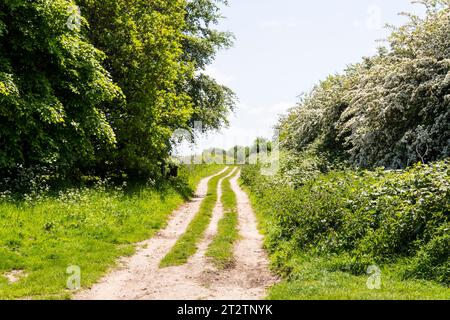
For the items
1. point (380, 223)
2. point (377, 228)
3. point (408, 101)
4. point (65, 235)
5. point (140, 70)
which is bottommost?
point (65, 235)

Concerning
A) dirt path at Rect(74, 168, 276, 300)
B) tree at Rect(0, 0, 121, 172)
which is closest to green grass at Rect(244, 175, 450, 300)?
dirt path at Rect(74, 168, 276, 300)

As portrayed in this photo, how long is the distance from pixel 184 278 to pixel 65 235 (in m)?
5.54

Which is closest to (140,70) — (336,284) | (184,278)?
(184,278)

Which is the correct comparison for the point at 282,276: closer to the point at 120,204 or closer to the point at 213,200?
the point at 120,204

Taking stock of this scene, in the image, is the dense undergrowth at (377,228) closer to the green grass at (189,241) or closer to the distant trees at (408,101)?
the green grass at (189,241)

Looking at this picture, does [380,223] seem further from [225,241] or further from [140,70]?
[140,70]

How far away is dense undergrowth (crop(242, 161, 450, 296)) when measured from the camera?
10438 mm

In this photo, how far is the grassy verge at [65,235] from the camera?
34.1ft

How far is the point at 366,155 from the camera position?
2181 centimetres

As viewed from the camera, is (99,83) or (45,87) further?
(99,83)

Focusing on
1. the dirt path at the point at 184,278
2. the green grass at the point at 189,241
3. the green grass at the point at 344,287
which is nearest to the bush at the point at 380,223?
the green grass at the point at 344,287

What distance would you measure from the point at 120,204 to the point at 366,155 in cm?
1270

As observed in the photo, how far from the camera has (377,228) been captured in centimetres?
1231
